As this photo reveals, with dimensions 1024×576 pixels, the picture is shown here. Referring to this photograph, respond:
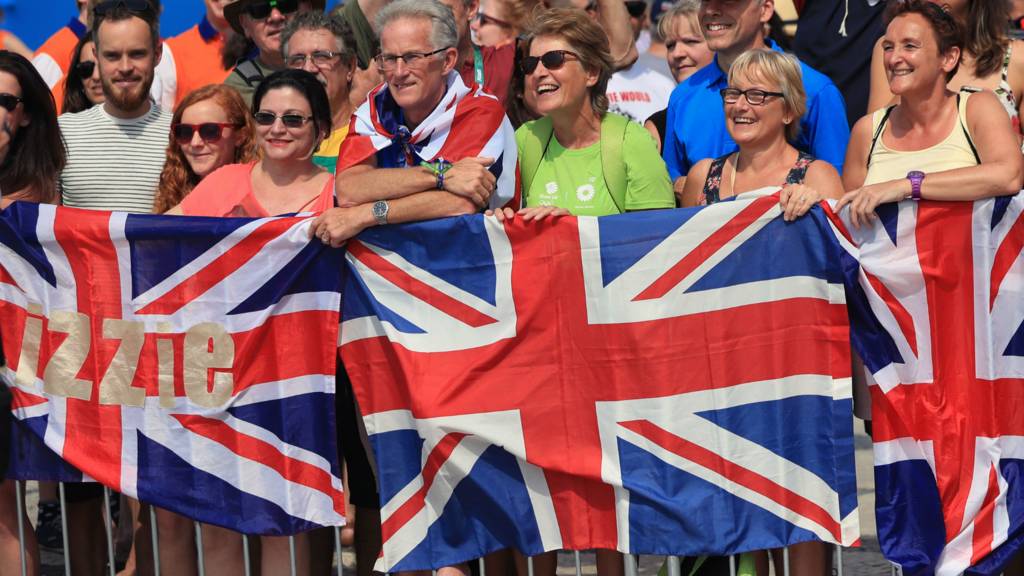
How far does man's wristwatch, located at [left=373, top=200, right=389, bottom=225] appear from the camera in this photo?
4930 mm

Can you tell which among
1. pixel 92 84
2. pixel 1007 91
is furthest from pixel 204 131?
pixel 1007 91

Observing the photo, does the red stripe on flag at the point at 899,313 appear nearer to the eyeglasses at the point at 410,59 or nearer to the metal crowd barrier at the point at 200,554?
the metal crowd barrier at the point at 200,554

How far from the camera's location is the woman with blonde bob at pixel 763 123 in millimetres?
5152

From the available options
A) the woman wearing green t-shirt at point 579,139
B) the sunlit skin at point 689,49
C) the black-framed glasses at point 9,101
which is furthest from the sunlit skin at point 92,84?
the sunlit skin at point 689,49

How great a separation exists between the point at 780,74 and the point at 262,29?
10.0ft

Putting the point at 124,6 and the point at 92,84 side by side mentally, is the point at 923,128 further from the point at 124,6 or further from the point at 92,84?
the point at 92,84

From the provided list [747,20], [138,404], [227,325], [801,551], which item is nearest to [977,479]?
[801,551]

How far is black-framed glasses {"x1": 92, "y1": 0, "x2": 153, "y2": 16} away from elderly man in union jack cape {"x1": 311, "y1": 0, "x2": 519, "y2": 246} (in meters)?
1.84

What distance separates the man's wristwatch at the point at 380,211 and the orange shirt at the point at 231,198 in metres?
0.50

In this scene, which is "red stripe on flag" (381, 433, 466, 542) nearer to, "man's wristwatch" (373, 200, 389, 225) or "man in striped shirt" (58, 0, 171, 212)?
"man's wristwatch" (373, 200, 389, 225)

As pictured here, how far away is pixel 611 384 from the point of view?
15.9 feet

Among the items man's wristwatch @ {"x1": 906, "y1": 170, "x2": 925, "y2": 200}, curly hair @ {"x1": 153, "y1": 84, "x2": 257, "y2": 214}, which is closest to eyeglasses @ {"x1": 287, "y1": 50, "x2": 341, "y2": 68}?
curly hair @ {"x1": 153, "y1": 84, "x2": 257, "y2": 214}

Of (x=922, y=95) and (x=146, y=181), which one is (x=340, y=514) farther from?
(x=922, y=95)

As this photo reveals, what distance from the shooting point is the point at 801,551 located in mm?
4938
